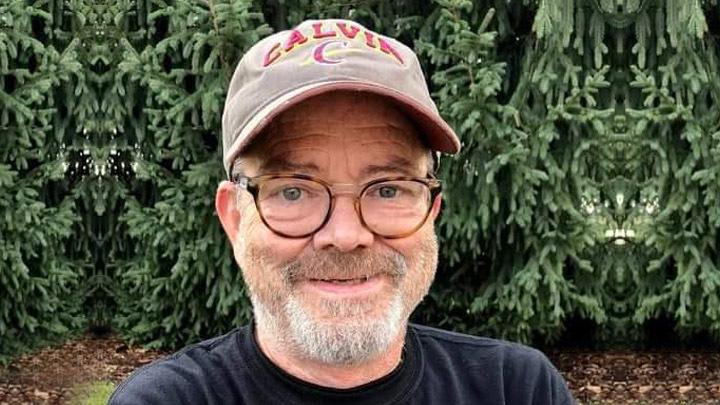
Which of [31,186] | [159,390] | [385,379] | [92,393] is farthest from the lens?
[31,186]

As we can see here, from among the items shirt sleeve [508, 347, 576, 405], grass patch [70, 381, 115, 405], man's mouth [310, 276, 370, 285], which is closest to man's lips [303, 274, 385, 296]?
man's mouth [310, 276, 370, 285]

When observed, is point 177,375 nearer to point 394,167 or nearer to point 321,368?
point 321,368

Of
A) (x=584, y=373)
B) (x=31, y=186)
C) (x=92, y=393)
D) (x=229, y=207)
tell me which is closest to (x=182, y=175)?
(x=31, y=186)

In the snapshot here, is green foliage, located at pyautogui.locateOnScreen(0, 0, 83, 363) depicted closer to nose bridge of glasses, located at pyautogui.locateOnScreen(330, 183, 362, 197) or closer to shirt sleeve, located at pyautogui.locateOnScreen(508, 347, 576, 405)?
nose bridge of glasses, located at pyautogui.locateOnScreen(330, 183, 362, 197)

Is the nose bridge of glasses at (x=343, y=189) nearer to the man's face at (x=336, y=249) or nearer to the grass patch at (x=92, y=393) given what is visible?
the man's face at (x=336, y=249)

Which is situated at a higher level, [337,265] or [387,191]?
[387,191]

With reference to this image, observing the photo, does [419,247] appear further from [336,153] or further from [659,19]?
[659,19]

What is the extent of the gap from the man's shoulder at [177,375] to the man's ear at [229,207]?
0.88 ft

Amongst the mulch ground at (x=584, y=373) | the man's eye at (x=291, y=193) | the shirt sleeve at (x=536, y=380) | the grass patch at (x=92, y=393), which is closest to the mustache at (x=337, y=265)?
the man's eye at (x=291, y=193)

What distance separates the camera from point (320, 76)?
66.4 inches

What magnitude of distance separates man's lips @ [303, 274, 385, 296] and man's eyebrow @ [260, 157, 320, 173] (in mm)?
222

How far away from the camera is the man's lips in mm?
1744

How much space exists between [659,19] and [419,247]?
14.1 feet

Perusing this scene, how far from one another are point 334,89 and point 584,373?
4.94 metres
